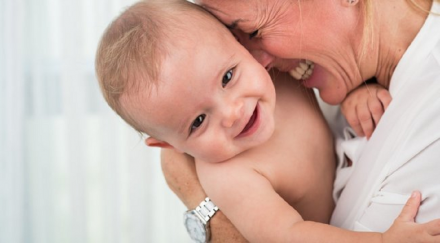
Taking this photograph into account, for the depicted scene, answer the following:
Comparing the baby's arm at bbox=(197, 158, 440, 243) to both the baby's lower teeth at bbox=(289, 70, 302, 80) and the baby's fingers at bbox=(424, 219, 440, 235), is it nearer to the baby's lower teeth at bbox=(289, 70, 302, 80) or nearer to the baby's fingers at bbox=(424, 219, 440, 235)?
the baby's fingers at bbox=(424, 219, 440, 235)

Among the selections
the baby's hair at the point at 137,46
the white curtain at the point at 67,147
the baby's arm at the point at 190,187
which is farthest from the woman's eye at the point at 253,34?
the white curtain at the point at 67,147

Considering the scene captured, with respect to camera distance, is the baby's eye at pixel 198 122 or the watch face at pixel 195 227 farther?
the watch face at pixel 195 227

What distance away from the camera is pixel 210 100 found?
3.86 ft

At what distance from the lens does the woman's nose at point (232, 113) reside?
1172mm

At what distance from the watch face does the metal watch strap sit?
2 centimetres

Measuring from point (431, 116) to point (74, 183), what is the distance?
2081 mm

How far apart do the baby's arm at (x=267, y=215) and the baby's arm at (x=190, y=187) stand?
0.09 metres

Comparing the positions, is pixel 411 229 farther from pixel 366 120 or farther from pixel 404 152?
pixel 366 120

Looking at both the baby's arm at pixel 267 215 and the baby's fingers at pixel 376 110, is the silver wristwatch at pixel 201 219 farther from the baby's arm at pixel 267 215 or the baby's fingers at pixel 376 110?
the baby's fingers at pixel 376 110

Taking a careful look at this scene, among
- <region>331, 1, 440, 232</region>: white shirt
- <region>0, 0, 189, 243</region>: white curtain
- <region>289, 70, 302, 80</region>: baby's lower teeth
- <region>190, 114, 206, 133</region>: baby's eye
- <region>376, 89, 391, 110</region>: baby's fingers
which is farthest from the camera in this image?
<region>0, 0, 189, 243</region>: white curtain

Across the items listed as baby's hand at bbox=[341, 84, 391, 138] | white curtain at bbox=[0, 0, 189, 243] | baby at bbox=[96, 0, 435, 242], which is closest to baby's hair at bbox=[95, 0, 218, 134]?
baby at bbox=[96, 0, 435, 242]

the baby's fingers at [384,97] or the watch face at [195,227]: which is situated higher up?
the baby's fingers at [384,97]

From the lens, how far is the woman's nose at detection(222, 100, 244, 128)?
1.17 metres

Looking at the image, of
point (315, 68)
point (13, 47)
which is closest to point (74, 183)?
point (13, 47)
